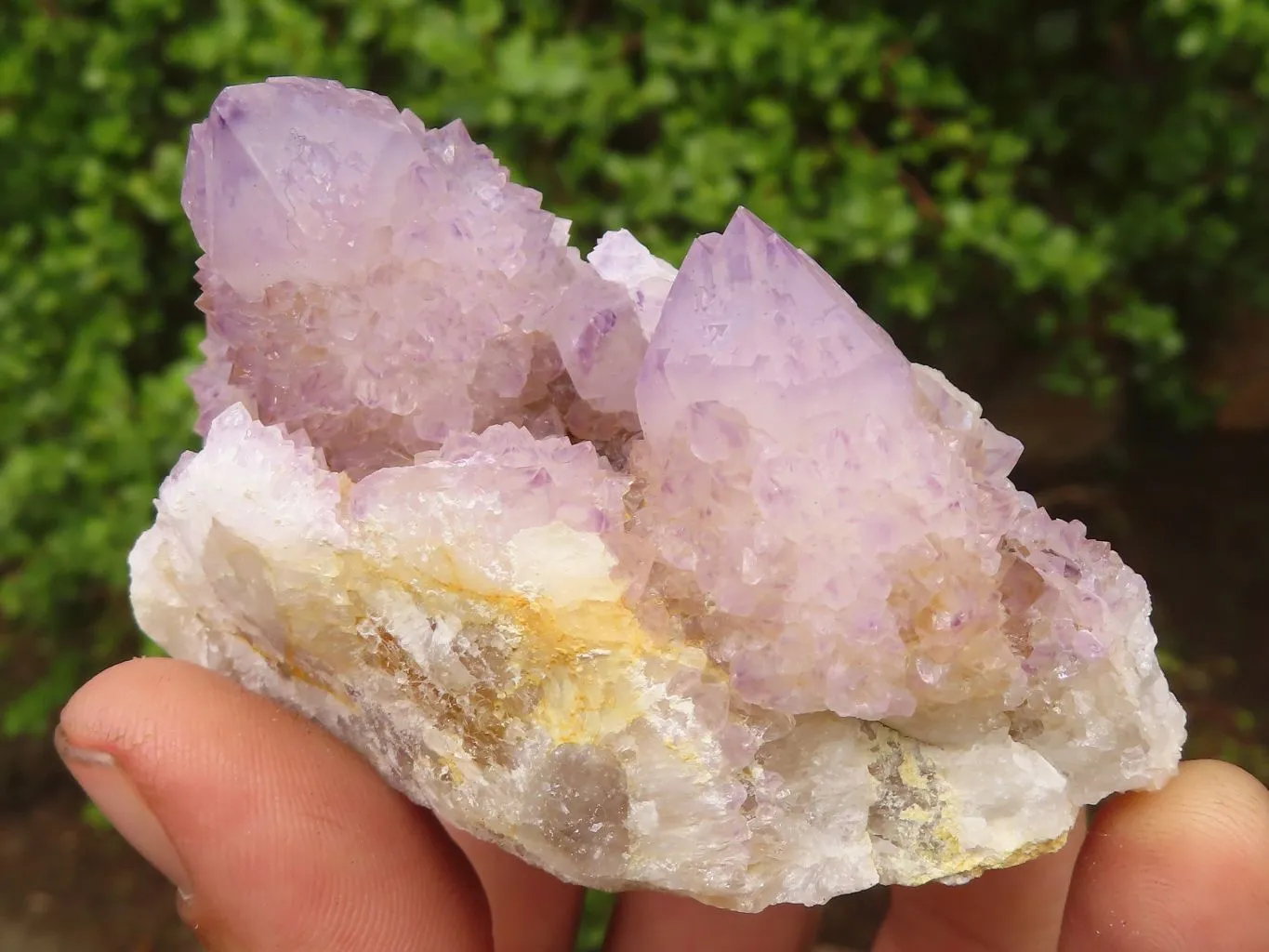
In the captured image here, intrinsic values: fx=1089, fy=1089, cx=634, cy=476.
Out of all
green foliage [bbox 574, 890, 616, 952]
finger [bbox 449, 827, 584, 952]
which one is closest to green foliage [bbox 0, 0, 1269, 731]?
finger [bbox 449, 827, 584, 952]

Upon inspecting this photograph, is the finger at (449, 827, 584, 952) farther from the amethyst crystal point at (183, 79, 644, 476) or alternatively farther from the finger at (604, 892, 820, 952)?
the amethyst crystal point at (183, 79, 644, 476)

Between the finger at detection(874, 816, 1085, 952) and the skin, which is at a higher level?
the skin

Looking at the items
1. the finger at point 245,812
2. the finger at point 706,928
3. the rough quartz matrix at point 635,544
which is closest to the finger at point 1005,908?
the finger at point 706,928

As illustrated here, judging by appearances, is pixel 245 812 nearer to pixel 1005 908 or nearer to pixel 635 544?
pixel 635 544

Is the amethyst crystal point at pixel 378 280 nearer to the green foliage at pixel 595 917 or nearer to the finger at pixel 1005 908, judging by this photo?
the finger at pixel 1005 908

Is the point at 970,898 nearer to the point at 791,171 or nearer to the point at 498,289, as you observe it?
the point at 498,289
